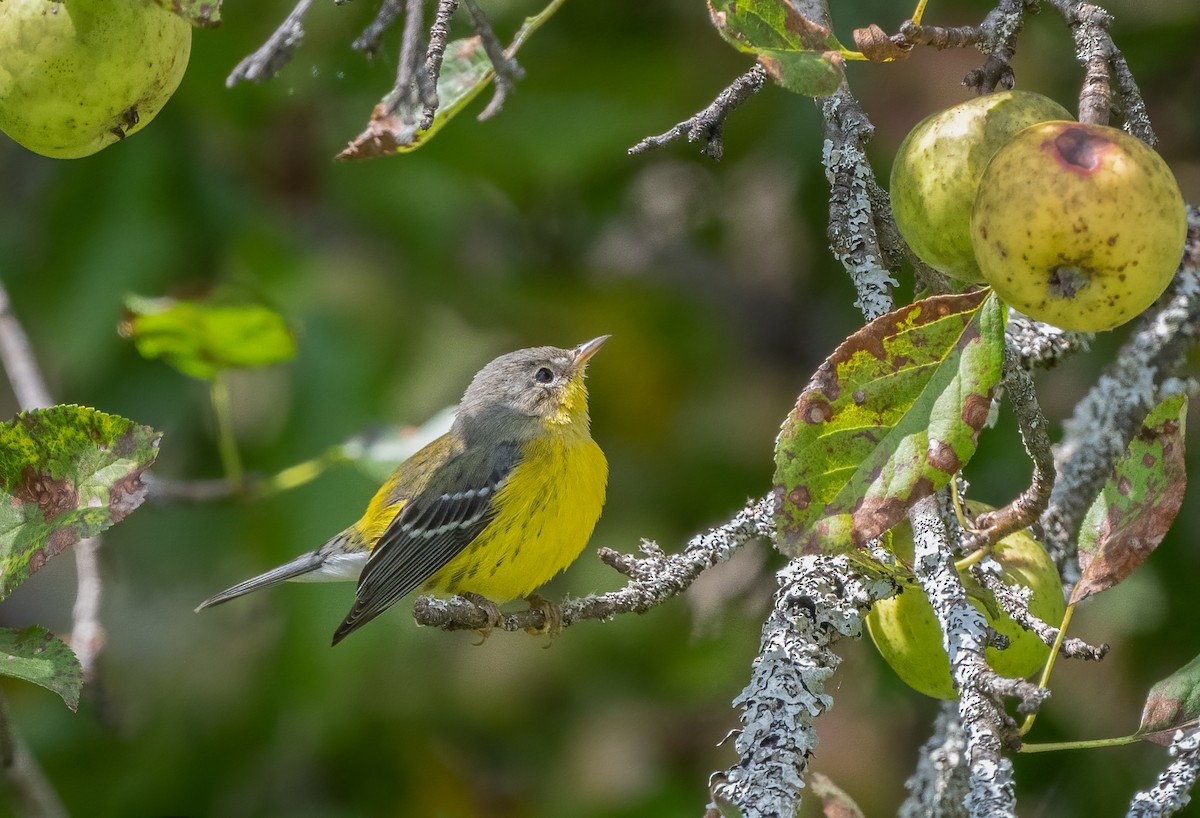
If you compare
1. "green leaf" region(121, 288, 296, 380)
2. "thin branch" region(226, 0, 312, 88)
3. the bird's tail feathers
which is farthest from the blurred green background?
"thin branch" region(226, 0, 312, 88)

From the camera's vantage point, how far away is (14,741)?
8.94 ft

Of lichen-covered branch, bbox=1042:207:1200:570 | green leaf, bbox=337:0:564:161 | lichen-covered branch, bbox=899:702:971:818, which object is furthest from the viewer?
lichen-covered branch, bbox=899:702:971:818

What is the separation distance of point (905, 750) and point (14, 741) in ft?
8.76

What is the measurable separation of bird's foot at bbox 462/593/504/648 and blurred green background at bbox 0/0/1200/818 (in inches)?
15.7

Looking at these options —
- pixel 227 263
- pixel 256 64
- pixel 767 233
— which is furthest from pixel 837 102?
pixel 767 233

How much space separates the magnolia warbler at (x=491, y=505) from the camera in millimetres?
3787

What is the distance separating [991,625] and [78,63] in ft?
4.76

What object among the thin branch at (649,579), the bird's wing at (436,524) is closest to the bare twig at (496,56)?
the thin branch at (649,579)

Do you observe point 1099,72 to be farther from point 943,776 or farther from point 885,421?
point 943,776

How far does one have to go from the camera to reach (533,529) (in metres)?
3.79

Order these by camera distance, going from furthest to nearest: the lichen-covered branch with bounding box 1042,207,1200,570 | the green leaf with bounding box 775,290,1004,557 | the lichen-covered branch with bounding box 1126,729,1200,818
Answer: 1. the lichen-covered branch with bounding box 1126,729,1200,818
2. the green leaf with bounding box 775,290,1004,557
3. the lichen-covered branch with bounding box 1042,207,1200,570

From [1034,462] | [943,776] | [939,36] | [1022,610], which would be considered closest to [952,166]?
[939,36]

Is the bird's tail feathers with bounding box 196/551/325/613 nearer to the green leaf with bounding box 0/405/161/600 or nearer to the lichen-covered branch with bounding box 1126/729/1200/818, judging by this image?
the green leaf with bounding box 0/405/161/600

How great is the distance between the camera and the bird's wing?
12.2 feet
